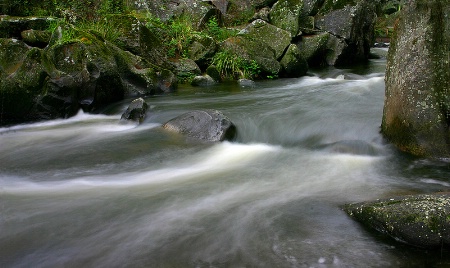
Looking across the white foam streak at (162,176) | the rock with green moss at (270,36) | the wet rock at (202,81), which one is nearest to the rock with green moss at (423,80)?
the white foam streak at (162,176)

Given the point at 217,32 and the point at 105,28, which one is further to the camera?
the point at 217,32

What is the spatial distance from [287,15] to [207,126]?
8.89 m

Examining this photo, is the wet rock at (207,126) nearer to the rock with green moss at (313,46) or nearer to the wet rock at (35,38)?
the wet rock at (35,38)

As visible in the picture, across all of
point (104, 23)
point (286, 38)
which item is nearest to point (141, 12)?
point (104, 23)

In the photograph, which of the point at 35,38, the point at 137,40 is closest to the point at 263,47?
the point at 137,40

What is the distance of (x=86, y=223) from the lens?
3.64 meters

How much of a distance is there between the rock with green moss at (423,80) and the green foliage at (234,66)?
6.30 metres

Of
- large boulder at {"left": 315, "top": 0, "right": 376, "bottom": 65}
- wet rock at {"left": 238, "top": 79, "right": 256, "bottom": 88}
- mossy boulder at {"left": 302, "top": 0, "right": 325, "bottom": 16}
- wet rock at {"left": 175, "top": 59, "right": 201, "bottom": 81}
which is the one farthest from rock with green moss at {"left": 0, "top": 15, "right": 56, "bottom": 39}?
large boulder at {"left": 315, "top": 0, "right": 376, "bottom": 65}

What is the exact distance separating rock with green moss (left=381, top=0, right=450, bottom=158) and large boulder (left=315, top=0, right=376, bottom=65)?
9.01m

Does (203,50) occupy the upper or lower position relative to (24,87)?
upper

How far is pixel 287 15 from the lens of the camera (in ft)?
45.6

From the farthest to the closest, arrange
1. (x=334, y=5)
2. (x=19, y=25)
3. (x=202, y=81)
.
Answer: (x=334, y=5)
(x=202, y=81)
(x=19, y=25)

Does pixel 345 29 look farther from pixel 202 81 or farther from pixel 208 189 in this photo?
pixel 208 189

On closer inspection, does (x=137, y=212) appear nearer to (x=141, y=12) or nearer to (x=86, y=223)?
(x=86, y=223)
